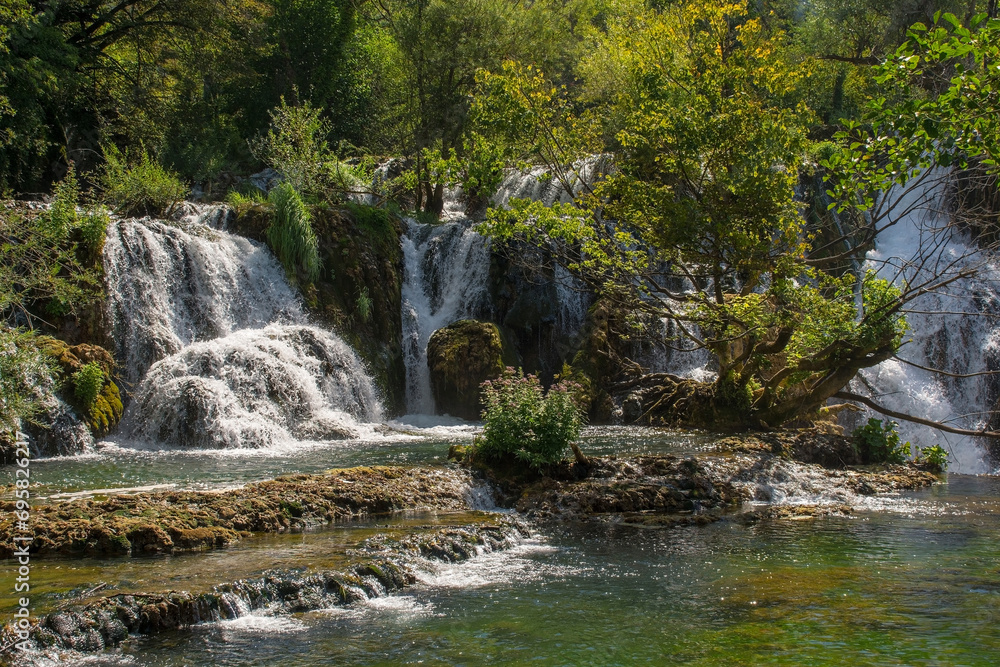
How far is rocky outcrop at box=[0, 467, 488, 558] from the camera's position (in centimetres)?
716

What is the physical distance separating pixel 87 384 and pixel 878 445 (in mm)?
13824

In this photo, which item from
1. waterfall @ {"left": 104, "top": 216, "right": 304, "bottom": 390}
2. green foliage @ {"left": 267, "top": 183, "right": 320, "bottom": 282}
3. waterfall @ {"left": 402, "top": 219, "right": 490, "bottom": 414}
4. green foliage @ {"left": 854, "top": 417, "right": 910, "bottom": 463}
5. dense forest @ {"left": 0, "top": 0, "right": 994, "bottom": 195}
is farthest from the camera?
dense forest @ {"left": 0, "top": 0, "right": 994, "bottom": 195}

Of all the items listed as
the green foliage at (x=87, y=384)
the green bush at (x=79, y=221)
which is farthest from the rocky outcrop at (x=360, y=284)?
the green foliage at (x=87, y=384)

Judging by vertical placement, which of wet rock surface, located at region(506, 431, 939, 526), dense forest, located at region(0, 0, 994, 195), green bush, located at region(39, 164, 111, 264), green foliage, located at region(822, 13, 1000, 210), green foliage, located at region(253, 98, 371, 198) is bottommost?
wet rock surface, located at region(506, 431, 939, 526)

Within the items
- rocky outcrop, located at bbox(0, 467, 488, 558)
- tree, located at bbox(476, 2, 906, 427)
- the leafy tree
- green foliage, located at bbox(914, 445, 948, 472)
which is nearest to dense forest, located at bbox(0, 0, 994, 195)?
the leafy tree

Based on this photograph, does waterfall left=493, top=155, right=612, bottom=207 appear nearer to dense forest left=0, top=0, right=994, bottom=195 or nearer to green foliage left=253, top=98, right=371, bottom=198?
dense forest left=0, top=0, right=994, bottom=195

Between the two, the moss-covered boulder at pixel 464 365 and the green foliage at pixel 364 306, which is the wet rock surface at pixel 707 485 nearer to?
the moss-covered boulder at pixel 464 365

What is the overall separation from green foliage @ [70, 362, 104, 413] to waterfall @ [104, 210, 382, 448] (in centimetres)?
93

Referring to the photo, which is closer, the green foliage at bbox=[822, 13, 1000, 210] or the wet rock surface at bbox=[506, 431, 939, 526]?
the green foliage at bbox=[822, 13, 1000, 210]

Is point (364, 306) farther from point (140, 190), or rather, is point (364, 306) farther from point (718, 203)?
point (718, 203)

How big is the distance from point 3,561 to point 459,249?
16.8m

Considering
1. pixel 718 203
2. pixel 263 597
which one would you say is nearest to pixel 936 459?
pixel 718 203

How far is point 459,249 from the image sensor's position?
889 inches

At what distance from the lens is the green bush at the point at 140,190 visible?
758 inches
